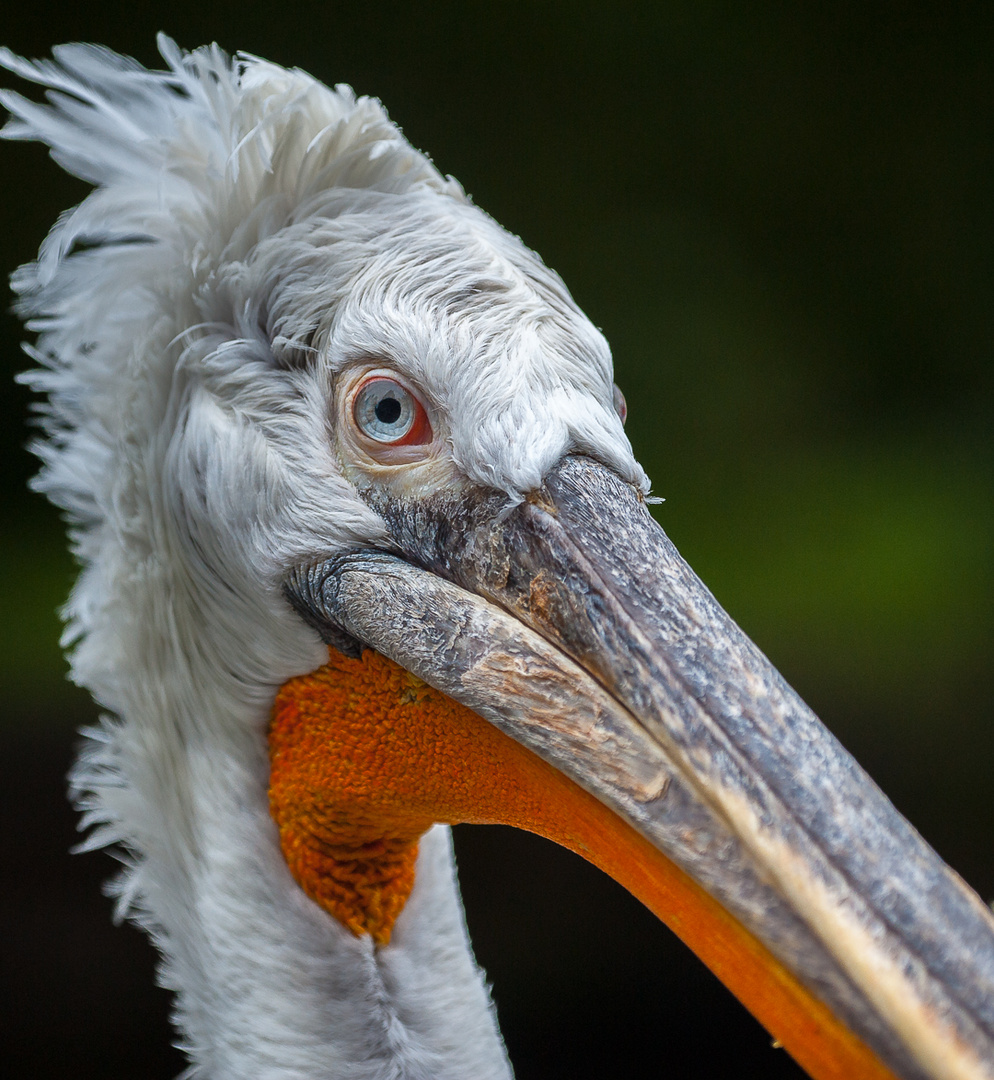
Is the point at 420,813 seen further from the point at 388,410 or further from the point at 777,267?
the point at 777,267

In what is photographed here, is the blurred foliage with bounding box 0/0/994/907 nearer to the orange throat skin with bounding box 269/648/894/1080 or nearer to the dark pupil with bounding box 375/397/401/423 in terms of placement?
the orange throat skin with bounding box 269/648/894/1080

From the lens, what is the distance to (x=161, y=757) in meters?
1.35

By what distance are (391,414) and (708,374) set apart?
3.73m

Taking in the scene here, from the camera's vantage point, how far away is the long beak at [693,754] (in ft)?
2.64

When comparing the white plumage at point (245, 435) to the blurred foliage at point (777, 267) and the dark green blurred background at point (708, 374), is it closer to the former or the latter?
the dark green blurred background at point (708, 374)

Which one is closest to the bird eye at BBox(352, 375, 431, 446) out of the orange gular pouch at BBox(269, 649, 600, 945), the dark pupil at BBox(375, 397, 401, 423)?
the dark pupil at BBox(375, 397, 401, 423)

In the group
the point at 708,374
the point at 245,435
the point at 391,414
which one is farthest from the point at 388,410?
the point at 708,374

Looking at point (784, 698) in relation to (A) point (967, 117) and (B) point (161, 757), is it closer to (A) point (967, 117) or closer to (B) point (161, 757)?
(B) point (161, 757)

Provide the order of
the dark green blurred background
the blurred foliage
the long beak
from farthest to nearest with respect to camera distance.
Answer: the blurred foliage, the dark green blurred background, the long beak

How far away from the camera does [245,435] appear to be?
1.16 meters

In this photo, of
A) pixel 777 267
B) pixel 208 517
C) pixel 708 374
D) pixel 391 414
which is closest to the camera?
pixel 391 414

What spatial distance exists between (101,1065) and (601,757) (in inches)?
133

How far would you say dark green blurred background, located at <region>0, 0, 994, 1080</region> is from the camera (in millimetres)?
3547

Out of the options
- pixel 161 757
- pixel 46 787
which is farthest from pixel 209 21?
pixel 161 757
